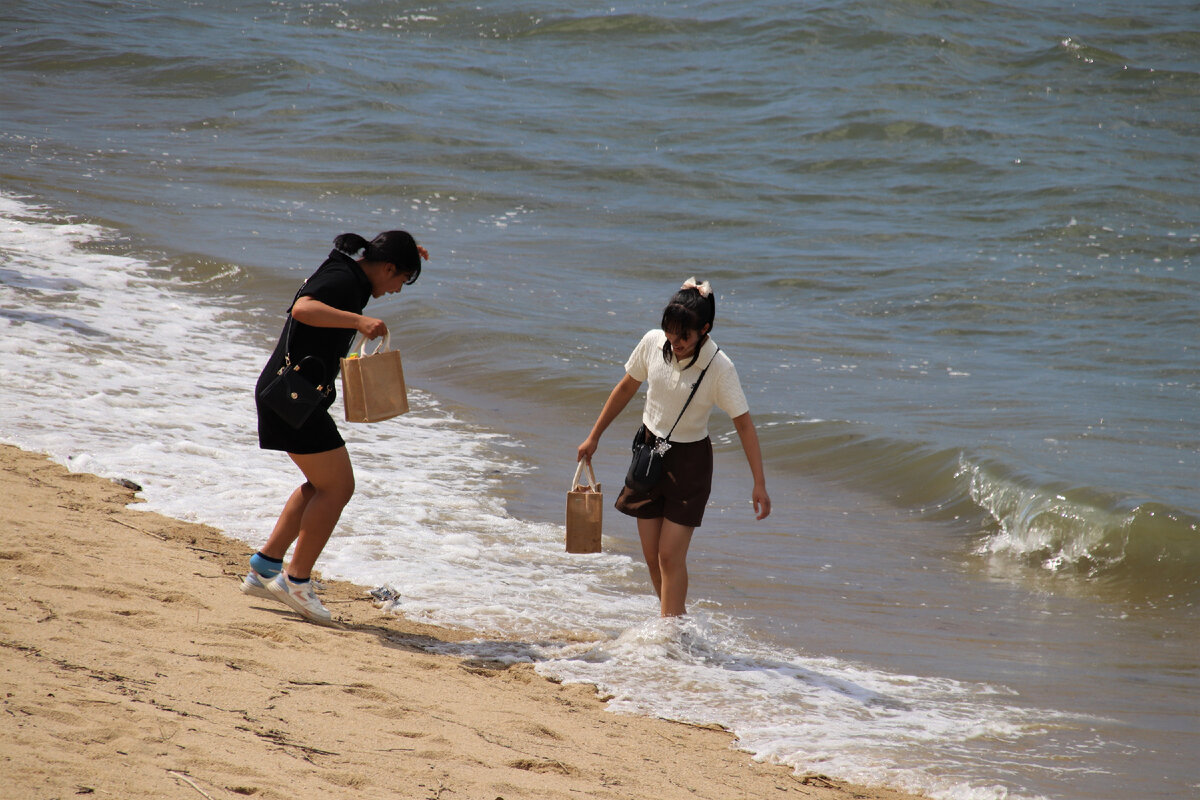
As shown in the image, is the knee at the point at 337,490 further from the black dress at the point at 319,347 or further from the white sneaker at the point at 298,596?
the white sneaker at the point at 298,596

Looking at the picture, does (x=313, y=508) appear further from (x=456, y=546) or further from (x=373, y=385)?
(x=456, y=546)

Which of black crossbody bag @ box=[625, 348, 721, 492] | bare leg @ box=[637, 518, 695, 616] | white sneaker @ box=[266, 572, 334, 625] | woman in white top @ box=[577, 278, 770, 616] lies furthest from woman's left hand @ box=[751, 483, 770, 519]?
white sneaker @ box=[266, 572, 334, 625]

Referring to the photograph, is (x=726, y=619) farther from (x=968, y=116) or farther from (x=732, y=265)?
(x=968, y=116)

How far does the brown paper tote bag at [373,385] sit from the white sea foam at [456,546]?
1.02m

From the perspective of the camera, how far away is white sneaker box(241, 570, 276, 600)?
15.8 ft

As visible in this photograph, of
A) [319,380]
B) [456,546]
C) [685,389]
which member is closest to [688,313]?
[685,389]

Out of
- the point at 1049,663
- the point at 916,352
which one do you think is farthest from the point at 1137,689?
the point at 916,352

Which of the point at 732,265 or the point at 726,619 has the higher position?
the point at 732,265

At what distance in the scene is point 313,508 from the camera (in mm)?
4734

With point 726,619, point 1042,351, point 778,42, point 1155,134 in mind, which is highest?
point 778,42

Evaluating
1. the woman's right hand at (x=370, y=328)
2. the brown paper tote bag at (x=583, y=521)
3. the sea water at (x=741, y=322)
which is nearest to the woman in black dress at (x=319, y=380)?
the woman's right hand at (x=370, y=328)

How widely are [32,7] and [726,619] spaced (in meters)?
32.4

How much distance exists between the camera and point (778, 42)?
28234mm

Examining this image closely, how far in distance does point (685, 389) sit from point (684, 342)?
232mm
